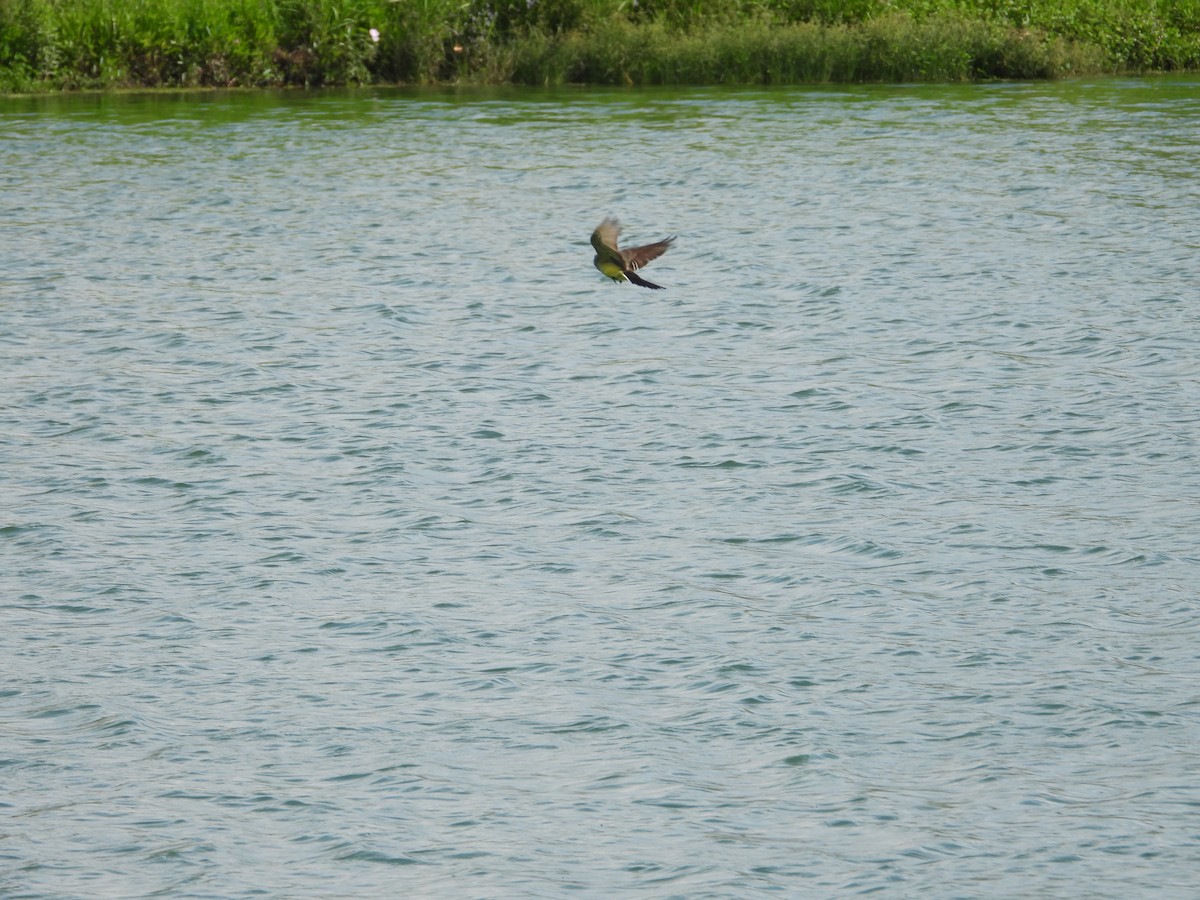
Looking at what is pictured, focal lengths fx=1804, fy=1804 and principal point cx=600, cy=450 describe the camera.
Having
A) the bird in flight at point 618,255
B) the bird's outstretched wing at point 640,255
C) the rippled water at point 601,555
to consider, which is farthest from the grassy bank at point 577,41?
the bird's outstretched wing at point 640,255

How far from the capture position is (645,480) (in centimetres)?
1012

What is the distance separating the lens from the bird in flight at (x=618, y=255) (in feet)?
26.3

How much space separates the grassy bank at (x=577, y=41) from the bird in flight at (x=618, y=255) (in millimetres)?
22797

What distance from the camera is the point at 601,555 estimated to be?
8852mm

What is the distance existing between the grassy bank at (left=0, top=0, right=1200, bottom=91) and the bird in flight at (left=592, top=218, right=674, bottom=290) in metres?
22.8

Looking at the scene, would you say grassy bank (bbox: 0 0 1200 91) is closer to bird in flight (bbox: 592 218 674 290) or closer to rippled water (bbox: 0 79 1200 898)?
rippled water (bbox: 0 79 1200 898)

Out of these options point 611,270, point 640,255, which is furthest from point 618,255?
point 611,270

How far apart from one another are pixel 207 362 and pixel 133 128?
45.3 feet

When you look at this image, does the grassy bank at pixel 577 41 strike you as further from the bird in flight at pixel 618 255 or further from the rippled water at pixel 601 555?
the bird in flight at pixel 618 255

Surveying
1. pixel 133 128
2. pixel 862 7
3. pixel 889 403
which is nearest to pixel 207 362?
pixel 889 403

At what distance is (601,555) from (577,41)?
23.2 metres

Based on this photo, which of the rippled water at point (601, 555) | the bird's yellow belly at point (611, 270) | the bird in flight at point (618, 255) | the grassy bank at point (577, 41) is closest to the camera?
the rippled water at point (601, 555)

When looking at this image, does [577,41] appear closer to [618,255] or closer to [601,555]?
[601,555]

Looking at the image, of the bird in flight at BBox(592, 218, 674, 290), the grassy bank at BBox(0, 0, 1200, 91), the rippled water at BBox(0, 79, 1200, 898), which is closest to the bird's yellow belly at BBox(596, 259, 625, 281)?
the bird in flight at BBox(592, 218, 674, 290)
